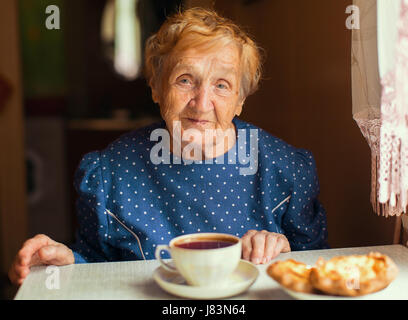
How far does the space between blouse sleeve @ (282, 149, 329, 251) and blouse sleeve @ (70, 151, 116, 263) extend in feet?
1.53

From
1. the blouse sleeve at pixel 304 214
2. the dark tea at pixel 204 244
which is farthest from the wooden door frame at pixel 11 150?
the dark tea at pixel 204 244

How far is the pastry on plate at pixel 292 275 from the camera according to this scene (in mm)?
734

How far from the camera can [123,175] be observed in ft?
4.08

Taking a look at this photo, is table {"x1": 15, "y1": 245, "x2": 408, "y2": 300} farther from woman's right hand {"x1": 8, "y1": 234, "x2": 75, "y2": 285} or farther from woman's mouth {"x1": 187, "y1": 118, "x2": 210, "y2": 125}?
woman's mouth {"x1": 187, "y1": 118, "x2": 210, "y2": 125}

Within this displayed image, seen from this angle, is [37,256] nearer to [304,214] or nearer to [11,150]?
[304,214]

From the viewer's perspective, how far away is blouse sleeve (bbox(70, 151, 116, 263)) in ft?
3.96

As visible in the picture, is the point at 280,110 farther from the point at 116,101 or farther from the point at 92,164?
the point at 116,101

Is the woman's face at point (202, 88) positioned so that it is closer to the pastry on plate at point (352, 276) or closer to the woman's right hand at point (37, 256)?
the woman's right hand at point (37, 256)

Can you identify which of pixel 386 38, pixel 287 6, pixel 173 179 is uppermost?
pixel 287 6

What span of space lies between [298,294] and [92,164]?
2.27 ft

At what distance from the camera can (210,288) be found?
0.74 metres

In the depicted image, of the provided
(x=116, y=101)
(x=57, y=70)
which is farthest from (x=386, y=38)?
(x=116, y=101)

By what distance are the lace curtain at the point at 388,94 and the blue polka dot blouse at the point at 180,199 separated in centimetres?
29

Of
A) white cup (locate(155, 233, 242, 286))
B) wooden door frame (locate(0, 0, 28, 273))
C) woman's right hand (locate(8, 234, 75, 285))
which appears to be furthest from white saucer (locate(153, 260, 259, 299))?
wooden door frame (locate(0, 0, 28, 273))
